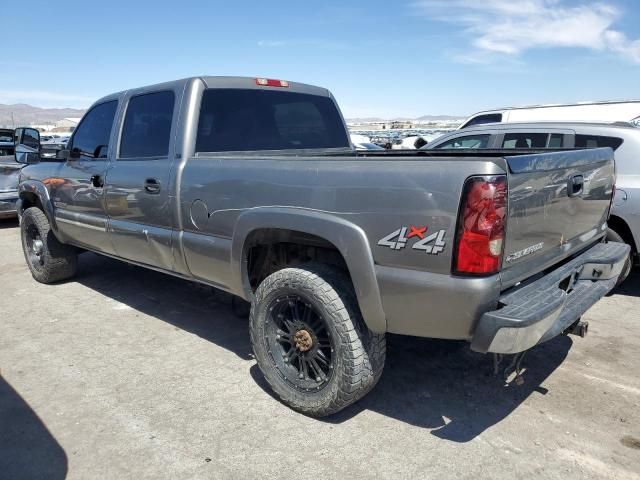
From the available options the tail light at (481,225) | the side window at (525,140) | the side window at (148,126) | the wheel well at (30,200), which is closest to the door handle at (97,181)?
the side window at (148,126)

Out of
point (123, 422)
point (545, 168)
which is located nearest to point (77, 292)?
point (123, 422)

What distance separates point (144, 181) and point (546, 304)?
283 centimetres

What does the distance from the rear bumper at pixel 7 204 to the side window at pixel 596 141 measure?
8.95 meters

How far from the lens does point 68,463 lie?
265 cm

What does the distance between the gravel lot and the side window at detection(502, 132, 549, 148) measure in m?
1.96

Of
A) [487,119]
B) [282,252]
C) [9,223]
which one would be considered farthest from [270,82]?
[9,223]

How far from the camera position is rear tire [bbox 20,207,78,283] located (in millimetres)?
5543

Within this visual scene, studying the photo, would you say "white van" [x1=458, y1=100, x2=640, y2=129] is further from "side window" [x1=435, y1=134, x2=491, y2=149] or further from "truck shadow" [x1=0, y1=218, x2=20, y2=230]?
"truck shadow" [x1=0, y1=218, x2=20, y2=230]

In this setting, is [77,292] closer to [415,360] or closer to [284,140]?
[284,140]

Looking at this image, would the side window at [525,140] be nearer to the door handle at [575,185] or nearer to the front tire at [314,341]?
the door handle at [575,185]

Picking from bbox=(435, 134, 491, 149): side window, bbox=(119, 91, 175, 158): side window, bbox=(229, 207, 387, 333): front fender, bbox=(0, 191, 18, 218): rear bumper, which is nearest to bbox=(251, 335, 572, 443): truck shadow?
bbox=(229, 207, 387, 333): front fender

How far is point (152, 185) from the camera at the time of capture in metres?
3.77

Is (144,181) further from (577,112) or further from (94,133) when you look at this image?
(577,112)

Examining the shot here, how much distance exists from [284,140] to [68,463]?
8.80 feet
